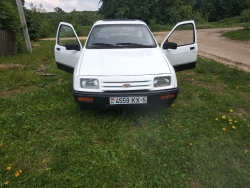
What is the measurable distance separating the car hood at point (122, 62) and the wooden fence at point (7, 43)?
264 inches

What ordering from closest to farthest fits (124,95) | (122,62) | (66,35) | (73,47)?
(124,95)
(122,62)
(73,47)
(66,35)

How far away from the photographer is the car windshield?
13.2 ft

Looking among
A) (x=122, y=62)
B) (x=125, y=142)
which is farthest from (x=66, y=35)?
(x=125, y=142)

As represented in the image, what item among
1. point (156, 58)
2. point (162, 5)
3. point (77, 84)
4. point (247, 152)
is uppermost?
point (162, 5)

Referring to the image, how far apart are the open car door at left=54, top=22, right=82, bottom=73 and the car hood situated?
0.46 meters

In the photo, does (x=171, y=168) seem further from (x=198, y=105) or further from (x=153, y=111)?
(x=198, y=105)

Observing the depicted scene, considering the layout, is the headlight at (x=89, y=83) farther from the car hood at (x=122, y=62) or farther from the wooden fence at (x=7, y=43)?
the wooden fence at (x=7, y=43)

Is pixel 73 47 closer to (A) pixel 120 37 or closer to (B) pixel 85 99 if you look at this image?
(A) pixel 120 37

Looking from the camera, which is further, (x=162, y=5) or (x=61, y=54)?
(x=162, y=5)

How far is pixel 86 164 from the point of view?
252 centimetres

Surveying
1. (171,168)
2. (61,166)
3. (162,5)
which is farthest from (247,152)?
(162,5)

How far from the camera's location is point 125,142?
2900 mm

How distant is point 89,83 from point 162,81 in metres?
1.08

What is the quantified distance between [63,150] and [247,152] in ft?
7.70
